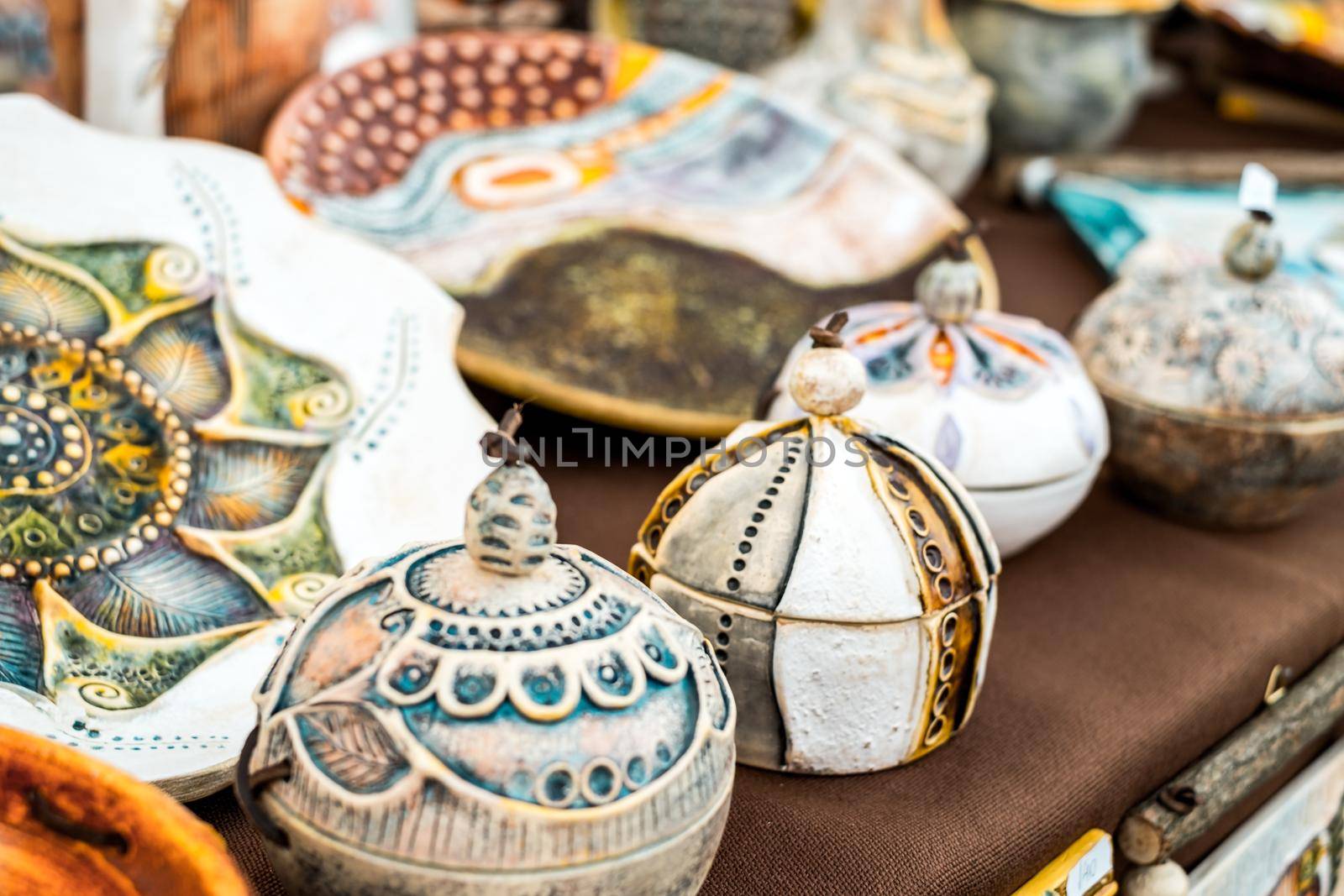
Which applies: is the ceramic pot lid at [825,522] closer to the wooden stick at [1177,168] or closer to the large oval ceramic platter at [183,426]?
the large oval ceramic platter at [183,426]

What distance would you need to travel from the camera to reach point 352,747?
708mm

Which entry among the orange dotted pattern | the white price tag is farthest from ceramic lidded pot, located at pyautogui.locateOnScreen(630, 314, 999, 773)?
the orange dotted pattern

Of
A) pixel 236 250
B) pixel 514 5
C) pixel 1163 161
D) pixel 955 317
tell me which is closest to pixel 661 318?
pixel 955 317

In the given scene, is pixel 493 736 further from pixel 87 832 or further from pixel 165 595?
pixel 165 595

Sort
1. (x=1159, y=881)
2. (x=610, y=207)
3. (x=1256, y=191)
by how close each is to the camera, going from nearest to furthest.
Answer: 1. (x=1159, y=881)
2. (x=1256, y=191)
3. (x=610, y=207)

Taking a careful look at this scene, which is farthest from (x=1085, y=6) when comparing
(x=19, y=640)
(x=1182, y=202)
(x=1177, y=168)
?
(x=19, y=640)

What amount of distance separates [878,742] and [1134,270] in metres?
0.83

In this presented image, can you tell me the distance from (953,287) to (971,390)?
11 centimetres

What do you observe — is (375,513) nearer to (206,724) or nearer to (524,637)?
(206,724)

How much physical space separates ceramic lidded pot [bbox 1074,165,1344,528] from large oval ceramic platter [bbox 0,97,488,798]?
0.73m

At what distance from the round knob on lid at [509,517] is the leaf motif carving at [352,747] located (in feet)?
0.36

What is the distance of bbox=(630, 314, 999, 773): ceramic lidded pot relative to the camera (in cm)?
97

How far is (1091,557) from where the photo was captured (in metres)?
1.49

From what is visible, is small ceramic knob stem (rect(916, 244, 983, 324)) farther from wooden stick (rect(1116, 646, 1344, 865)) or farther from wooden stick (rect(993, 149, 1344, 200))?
wooden stick (rect(993, 149, 1344, 200))
